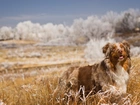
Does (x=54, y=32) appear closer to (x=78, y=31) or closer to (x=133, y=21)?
(x=78, y=31)

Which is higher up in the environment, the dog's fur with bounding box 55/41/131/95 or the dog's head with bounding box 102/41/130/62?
the dog's head with bounding box 102/41/130/62

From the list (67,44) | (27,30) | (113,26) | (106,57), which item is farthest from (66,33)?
(106,57)

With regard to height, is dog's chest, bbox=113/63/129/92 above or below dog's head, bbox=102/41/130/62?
below

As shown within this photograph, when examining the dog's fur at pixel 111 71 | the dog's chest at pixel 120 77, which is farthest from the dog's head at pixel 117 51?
the dog's chest at pixel 120 77

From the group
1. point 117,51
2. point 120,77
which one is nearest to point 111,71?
point 120,77

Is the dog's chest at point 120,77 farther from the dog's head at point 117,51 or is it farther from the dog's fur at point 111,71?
the dog's head at point 117,51

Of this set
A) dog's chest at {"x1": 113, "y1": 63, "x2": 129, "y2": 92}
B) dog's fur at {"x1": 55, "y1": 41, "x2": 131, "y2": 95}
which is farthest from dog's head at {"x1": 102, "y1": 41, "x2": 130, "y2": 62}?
dog's chest at {"x1": 113, "y1": 63, "x2": 129, "y2": 92}

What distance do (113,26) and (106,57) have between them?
195 feet

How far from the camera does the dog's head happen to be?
3967mm

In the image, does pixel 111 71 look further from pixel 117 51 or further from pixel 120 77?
pixel 117 51

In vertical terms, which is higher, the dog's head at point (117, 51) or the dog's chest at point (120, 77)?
the dog's head at point (117, 51)

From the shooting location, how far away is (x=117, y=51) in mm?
3971

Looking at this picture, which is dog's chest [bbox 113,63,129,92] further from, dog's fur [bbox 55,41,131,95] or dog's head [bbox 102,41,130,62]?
dog's head [bbox 102,41,130,62]

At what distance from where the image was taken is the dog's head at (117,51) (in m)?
3.97
